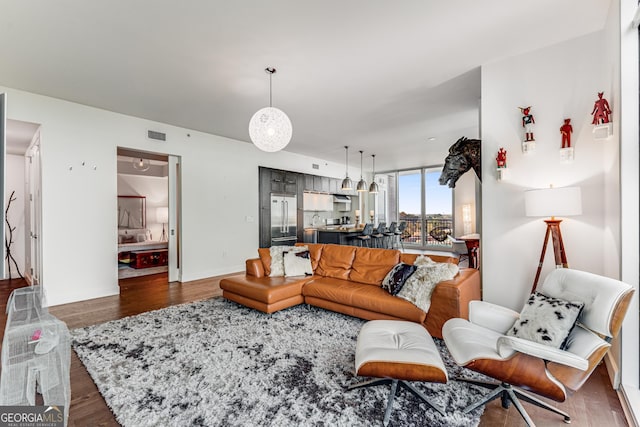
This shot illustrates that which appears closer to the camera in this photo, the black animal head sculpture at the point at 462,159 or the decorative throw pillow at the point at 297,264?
the black animal head sculpture at the point at 462,159

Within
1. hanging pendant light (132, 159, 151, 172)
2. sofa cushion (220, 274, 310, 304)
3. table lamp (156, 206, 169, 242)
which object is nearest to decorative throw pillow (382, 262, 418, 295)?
sofa cushion (220, 274, 310, 304)

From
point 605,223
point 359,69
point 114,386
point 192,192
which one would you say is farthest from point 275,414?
point 192,192

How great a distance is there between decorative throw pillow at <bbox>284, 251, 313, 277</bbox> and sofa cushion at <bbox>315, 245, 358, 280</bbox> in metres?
0.18

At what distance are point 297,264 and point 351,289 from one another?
3.35 ft

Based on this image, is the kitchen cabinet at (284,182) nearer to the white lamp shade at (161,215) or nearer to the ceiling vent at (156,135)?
the ceiling vent at (156,135)

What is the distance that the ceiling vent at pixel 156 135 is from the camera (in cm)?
507

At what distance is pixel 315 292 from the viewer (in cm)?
360

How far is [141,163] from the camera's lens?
6.91m

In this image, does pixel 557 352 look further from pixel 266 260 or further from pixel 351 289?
pixel 266 260

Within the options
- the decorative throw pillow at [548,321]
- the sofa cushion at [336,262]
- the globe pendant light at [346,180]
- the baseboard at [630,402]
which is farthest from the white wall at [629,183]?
the globe pendant light at [346,180]

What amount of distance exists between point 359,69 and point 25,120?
4581 mm

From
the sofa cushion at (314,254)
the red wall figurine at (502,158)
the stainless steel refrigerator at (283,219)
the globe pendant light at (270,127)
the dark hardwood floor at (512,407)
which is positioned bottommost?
the dark hardwood floor at (512,407)

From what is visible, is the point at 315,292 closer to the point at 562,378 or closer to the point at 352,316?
the point at 352,316

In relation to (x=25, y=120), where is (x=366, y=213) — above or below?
below
